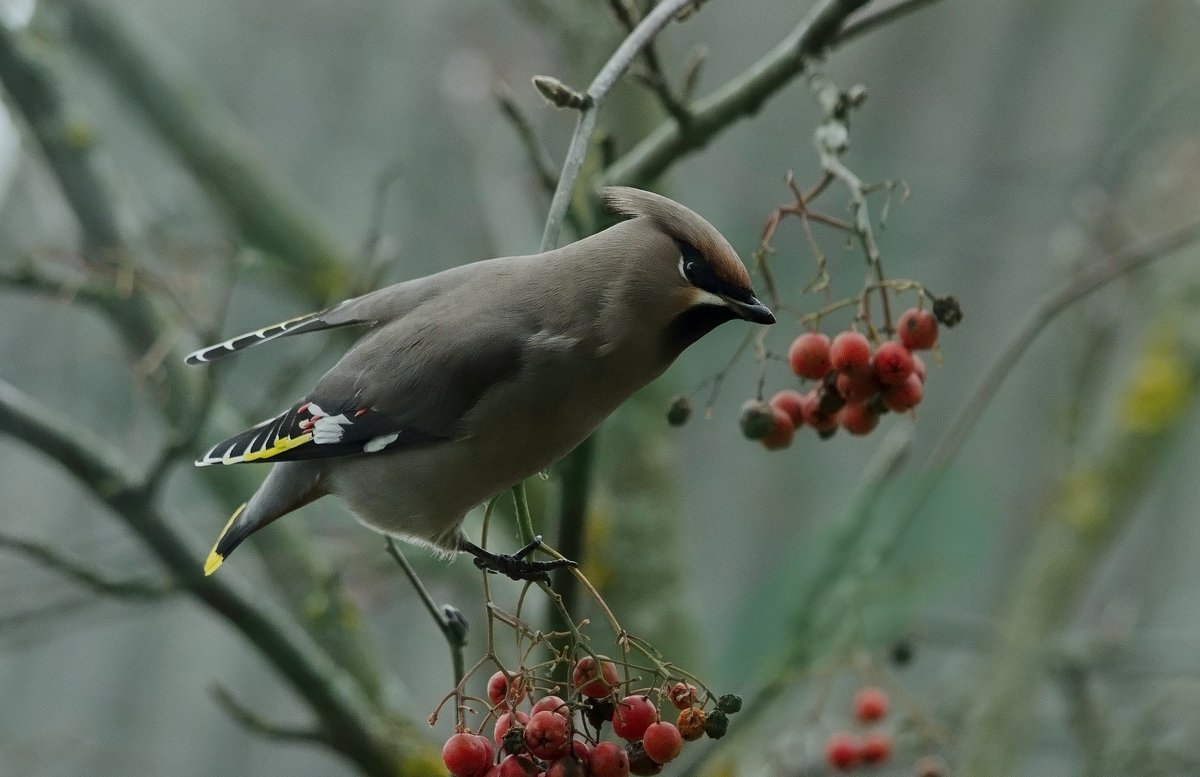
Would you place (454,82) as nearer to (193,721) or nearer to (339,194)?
(339,194)

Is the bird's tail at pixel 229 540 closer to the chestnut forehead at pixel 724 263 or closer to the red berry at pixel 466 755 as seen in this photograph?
the red berry at pixel 466 755

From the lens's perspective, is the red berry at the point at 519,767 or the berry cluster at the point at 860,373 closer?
the red berry at the point at 519,767

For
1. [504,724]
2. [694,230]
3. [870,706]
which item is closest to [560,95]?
[694,230]

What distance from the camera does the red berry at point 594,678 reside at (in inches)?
47.7

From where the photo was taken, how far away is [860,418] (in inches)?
58.0

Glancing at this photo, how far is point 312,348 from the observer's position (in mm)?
2678

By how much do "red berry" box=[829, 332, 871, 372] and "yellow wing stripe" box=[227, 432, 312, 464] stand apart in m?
0.63

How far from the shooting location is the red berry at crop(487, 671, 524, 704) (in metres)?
1.21

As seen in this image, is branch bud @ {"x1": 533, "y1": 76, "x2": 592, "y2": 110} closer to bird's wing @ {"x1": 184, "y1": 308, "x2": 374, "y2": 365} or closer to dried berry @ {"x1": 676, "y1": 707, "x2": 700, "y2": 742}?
bird's wing @ {"x1": 184, "y1": 308, "x2": 374, "y2": 365}

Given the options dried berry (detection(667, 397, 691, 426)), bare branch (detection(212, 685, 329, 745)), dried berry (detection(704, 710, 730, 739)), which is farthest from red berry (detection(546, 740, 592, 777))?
bare branch (detection(212, 685, 329, 745))

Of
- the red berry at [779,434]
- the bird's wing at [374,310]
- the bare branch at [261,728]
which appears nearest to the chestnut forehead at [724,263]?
the red berry at [779,434]

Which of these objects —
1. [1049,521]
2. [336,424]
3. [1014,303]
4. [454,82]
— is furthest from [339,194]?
[336,424]

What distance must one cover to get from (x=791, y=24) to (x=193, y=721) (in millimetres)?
3561

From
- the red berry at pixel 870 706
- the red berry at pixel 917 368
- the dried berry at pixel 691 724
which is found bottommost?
the dried berry at pixel 691 724
